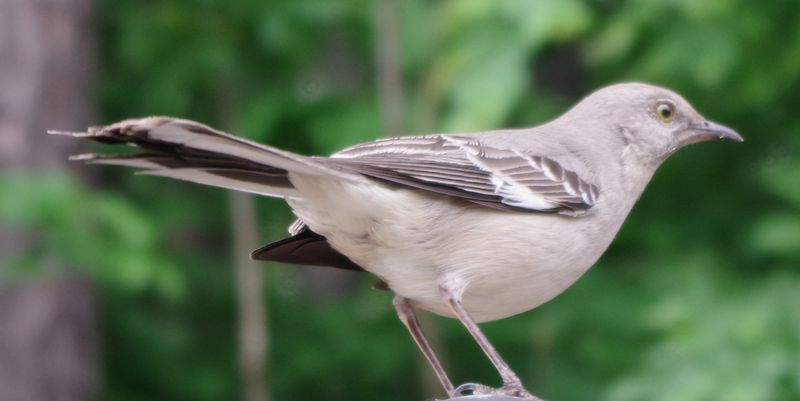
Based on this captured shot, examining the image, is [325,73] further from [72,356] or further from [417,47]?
[72,356]

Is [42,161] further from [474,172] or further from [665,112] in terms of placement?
[665,112]

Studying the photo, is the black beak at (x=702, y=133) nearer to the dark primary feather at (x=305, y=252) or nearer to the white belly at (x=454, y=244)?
the white belly at (x=454, y=244)

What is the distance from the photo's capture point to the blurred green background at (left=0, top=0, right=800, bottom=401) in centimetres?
637

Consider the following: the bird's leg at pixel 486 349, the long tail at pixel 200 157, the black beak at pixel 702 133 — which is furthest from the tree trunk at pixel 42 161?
the black beak at pixel 702 133

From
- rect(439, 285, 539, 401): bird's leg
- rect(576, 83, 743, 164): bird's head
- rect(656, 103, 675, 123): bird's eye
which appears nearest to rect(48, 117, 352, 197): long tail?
rect(439, 285, 539, 401): bird's leg

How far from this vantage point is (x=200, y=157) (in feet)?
10.6

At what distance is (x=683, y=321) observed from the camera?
252 inches

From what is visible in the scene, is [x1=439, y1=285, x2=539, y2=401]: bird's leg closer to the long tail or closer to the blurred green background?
the long tail

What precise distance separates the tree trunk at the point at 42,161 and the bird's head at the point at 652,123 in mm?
3505

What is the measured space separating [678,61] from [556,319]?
5.90ft

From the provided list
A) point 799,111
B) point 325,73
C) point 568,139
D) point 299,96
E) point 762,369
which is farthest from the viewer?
point 325,73

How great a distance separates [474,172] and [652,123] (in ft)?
3.09

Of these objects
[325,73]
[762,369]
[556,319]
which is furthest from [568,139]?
[325,73]

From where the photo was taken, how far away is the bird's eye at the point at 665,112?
464 cm
